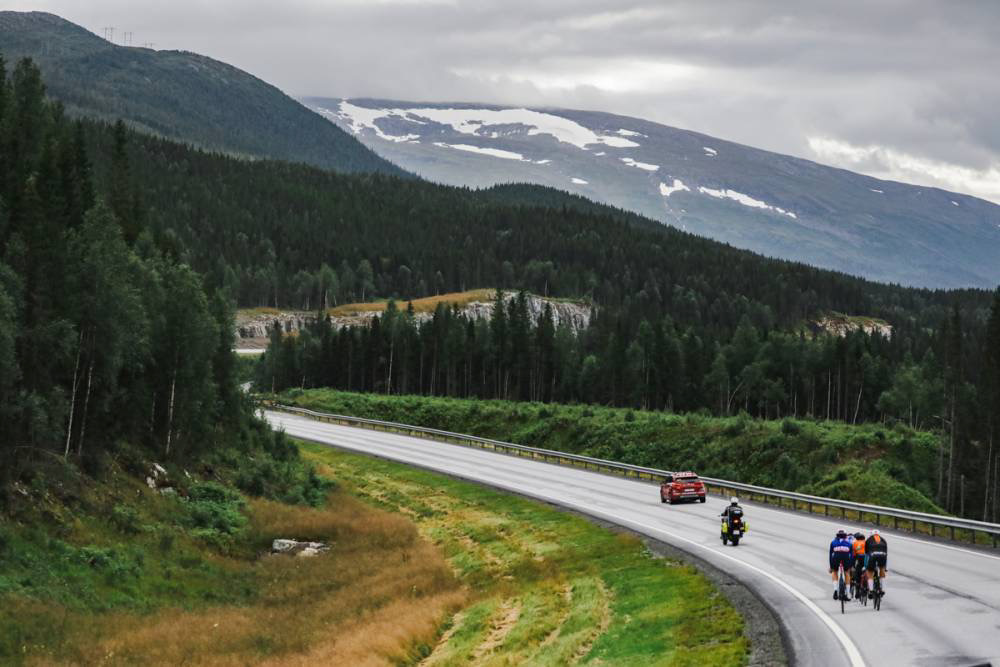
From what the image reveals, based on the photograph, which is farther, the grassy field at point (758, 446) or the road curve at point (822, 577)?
the grassy field at point (758, 446)

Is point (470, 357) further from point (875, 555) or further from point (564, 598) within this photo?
point (875, 555)

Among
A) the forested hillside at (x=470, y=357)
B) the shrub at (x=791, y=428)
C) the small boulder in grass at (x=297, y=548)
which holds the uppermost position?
the forested hillside at (x=470, y=357)

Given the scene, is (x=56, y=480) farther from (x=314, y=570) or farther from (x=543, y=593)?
(x=543, y=593)

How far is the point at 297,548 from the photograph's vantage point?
44.7 metres

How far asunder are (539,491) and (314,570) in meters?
17.5

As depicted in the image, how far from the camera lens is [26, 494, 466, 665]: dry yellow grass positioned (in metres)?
27.2

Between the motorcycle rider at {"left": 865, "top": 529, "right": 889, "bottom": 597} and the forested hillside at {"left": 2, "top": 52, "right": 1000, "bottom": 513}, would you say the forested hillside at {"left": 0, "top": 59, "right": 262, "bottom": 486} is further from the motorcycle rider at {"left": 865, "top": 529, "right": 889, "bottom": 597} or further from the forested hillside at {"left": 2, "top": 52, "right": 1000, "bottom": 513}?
the motorcycle rider at {"left": 865, "top": 529, "right": 889, "bottom": 597}

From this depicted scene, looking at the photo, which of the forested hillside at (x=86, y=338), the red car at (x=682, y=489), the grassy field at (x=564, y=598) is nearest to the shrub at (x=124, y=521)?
the forested hillside at (x=86, y=338)

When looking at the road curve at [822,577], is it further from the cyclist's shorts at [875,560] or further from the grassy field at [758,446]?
the grassy field at [758,446]

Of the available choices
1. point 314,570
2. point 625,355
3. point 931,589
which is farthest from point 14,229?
point 625,355

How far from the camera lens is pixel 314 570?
40375 millimetres

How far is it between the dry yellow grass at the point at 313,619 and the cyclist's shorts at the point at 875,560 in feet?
37.7

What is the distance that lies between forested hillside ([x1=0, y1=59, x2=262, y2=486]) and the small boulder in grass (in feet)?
26.8

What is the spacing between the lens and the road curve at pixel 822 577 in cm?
1928
